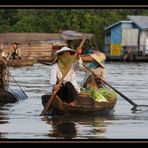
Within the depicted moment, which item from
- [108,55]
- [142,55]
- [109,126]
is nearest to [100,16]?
[108,55]

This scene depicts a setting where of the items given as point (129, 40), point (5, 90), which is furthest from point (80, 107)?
point (129, 40)

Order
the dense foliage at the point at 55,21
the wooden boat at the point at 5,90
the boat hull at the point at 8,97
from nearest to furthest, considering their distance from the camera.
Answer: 1. the wooden boat at the point at 5,90
2. the boat hull at the point at 8,97
3. the dense foliage at the point at 55,21

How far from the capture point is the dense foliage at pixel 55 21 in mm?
43181

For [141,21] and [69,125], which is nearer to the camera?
[69,125]

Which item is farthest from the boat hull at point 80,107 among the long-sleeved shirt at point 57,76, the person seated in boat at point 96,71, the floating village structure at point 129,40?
the floating village structure at point 129,40

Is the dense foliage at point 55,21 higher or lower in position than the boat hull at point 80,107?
higher

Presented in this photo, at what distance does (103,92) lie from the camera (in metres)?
9.40

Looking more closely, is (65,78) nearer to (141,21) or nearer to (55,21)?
(141,21)

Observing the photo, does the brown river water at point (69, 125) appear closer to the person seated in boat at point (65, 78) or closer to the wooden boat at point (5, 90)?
the wooden boat at point (5, 90)

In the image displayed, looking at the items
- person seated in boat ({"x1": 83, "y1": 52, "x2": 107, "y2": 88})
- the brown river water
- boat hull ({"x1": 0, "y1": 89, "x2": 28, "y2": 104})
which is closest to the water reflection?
the brown river water

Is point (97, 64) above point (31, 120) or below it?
above

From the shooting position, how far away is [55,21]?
43.9 meters

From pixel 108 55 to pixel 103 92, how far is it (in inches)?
1322
